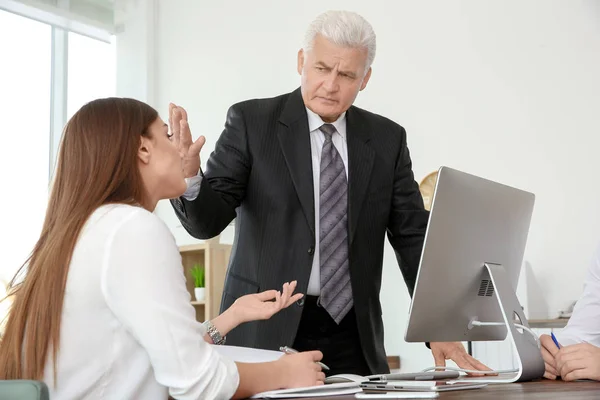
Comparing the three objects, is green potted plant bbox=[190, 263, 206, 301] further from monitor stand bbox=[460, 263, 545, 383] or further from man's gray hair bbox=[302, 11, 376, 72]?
monitor stand bbox=[460, 263, 545, 383]

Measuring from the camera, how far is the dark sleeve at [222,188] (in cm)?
189

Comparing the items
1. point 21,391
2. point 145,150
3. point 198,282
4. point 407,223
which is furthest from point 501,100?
point 21,391

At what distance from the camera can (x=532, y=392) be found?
1.30 meters

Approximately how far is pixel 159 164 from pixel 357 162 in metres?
0.87

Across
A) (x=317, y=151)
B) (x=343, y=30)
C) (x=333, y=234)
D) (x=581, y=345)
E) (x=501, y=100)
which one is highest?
(x=501, y=100)

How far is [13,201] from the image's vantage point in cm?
507

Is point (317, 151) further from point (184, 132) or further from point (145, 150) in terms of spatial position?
point (145, 150)

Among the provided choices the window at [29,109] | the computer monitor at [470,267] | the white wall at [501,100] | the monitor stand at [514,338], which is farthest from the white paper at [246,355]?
the window at [29,109]

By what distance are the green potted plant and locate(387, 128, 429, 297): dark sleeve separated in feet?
9.00

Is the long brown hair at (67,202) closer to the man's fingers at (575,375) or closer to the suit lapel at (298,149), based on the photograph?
the suit lapel at (298,149)

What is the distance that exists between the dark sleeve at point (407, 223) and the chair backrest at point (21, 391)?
4.59 feet

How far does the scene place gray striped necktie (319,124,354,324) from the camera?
1.94 meters

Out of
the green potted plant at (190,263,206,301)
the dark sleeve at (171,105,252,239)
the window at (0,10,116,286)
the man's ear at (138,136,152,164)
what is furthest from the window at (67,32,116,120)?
the man's ear at (138,136,152,164)

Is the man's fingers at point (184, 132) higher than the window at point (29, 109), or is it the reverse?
the window at point (29, 109)
